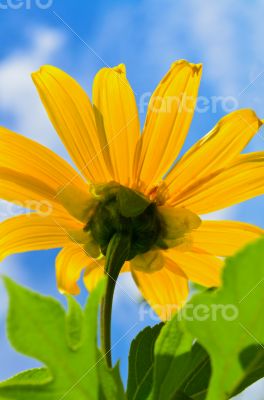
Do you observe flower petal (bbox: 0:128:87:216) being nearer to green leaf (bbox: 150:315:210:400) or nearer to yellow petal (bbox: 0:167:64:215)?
yellow petal (bbox: 0:167:64:215)

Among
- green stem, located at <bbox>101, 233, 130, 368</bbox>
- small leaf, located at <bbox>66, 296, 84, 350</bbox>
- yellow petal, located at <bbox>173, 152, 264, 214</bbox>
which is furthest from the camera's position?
yellow petal, located at <bbox>173, 152, 264, 214</bbox>

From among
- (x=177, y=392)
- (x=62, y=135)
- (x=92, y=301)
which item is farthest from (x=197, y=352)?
(x=62, y=135)

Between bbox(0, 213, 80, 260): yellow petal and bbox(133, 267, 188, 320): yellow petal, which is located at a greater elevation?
bbox(0, 213, 80, 260): yellow petal

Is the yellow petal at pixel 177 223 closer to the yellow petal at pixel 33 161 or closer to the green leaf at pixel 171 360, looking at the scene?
the yellow petal at pixel 33 161

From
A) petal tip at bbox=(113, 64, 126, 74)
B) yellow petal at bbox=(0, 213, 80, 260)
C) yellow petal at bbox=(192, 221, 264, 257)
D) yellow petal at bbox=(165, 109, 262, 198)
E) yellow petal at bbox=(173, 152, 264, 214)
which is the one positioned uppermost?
petal tip at bbox=(113, 64, 126, 74)

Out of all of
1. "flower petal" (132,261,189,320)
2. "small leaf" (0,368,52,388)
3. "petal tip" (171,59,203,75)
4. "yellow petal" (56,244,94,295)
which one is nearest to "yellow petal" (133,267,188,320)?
"flower petal" (132,261,189,320)

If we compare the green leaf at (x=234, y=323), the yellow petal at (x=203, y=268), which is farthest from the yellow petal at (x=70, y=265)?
the green leaf at (x=234, y=323)
